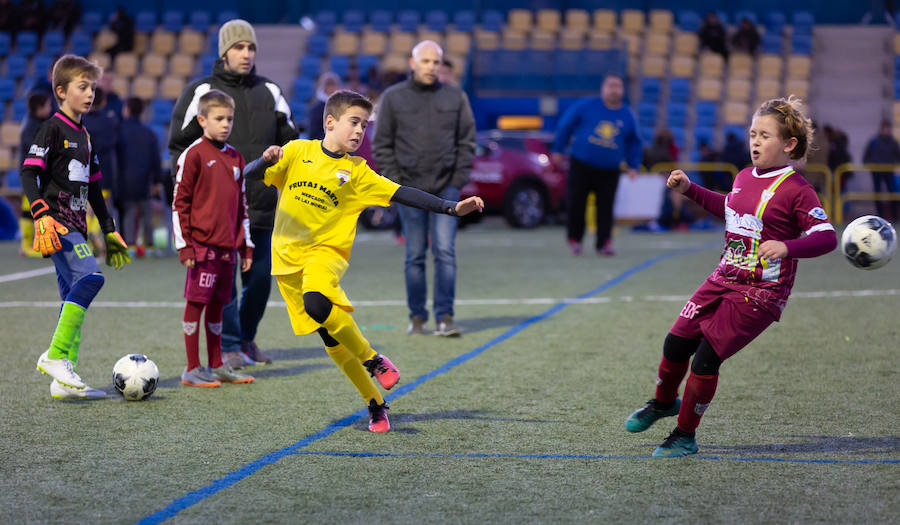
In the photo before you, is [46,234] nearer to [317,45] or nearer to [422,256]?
[422,256]

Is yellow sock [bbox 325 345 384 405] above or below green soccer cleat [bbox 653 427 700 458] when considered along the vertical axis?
above

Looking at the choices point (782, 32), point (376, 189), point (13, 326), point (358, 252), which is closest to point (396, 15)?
point (782, 32)

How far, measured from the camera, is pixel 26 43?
93.9 feet

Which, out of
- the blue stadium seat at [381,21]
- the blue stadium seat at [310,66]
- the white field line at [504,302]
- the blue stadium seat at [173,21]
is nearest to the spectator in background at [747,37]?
the blue stadium seat at [381,21]

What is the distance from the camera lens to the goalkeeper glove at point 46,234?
5.90 m

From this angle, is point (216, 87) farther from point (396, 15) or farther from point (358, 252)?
point (396, 15)

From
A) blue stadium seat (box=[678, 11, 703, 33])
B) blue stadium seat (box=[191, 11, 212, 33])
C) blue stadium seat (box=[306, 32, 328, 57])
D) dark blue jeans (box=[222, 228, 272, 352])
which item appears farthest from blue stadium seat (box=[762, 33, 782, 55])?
dark blue jeans (box=[222, 228, 272, 352])

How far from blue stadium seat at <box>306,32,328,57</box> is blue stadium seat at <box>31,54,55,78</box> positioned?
6.10 metres

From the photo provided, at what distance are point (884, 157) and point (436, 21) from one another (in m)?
12.0

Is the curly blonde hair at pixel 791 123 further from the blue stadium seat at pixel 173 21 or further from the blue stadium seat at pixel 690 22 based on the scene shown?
the blue stadium seat at pixel 173 21

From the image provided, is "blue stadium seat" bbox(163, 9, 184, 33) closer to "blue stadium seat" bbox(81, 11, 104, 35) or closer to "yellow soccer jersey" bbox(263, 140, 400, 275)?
"blue stadium seat" bbox(81, 11, 104, 35)

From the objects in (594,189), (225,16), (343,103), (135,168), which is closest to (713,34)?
(225,16)

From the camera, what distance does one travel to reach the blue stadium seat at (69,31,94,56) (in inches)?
1129

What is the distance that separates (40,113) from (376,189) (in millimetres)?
7899
